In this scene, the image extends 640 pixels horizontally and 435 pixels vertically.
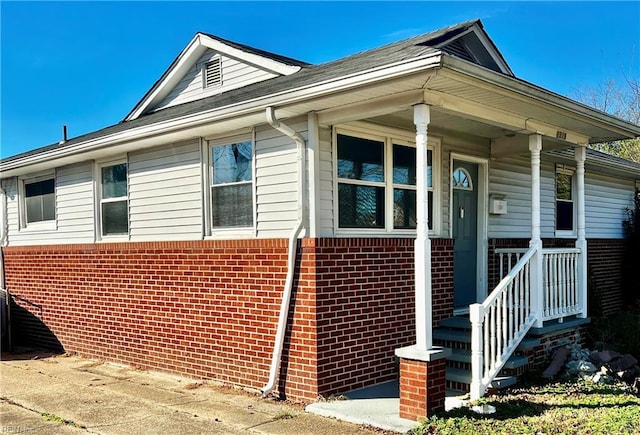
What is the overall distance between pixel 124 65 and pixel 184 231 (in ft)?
35.3

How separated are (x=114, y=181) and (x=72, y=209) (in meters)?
1.26

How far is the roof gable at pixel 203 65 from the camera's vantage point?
8.71 meters

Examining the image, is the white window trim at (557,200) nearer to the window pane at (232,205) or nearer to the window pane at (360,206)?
the window pane at (360,206)

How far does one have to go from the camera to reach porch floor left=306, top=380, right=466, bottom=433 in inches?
214

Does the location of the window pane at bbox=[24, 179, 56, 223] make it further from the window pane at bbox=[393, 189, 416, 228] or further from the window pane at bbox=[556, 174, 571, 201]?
the window pane at bbox=[556, 174, 571, 201]

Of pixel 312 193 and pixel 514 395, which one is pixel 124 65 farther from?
pixel 514 395

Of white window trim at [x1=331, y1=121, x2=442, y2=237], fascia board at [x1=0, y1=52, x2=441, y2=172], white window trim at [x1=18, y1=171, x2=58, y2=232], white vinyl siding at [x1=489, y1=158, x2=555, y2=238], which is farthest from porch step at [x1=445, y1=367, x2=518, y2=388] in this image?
white window trim at [x1=18, y1=171, x2=58, y2=232]

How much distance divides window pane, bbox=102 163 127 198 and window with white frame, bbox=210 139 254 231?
6.75 feet

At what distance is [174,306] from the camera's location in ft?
26.2

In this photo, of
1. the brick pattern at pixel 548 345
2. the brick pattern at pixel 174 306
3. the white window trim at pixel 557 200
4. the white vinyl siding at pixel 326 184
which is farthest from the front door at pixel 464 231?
the brick pattern at pixel 174 306

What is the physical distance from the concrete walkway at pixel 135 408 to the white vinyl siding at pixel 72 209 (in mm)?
2347

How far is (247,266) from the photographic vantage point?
23.1 ft

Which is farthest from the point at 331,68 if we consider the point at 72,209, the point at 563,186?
the point at 563,186

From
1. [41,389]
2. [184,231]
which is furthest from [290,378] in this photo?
[41,389]
